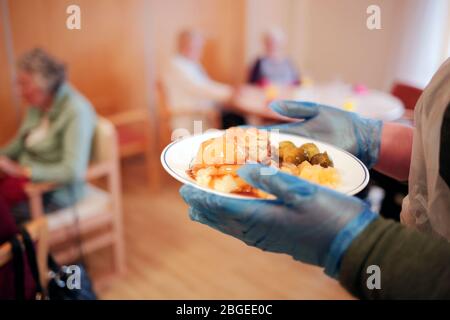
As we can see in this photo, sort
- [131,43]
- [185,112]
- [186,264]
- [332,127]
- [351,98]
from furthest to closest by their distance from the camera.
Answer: [131,43] → [185,112] → [186,264] → [351,98] → [332,127]

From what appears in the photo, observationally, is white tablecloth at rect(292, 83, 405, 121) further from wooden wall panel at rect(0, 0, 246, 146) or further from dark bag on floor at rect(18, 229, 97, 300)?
wooden wall panel at rect(0, 0, 246, 146)

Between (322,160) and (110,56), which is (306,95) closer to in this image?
(110,56)

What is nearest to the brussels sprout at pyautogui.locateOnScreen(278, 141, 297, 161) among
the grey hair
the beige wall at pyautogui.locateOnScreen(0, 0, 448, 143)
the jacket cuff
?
the jacket cuff

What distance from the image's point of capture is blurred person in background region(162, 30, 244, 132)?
2361 millimetres

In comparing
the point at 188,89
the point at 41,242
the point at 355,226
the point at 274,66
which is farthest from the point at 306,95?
the point at 355,226

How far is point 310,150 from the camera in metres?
0.55

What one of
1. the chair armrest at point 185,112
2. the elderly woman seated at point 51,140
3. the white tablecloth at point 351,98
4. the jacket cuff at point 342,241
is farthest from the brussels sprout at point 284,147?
the chair armrest at point 185,112

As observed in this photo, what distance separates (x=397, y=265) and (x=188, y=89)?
7.17ft

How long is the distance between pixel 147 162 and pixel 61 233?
917 millimetres

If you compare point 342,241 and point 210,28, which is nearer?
point 342,241

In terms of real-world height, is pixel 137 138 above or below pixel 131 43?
below

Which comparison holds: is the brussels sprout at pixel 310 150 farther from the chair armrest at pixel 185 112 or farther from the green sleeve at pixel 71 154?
the chair armrest at pixel 185 112

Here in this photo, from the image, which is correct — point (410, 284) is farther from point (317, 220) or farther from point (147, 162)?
point (147, 162)
